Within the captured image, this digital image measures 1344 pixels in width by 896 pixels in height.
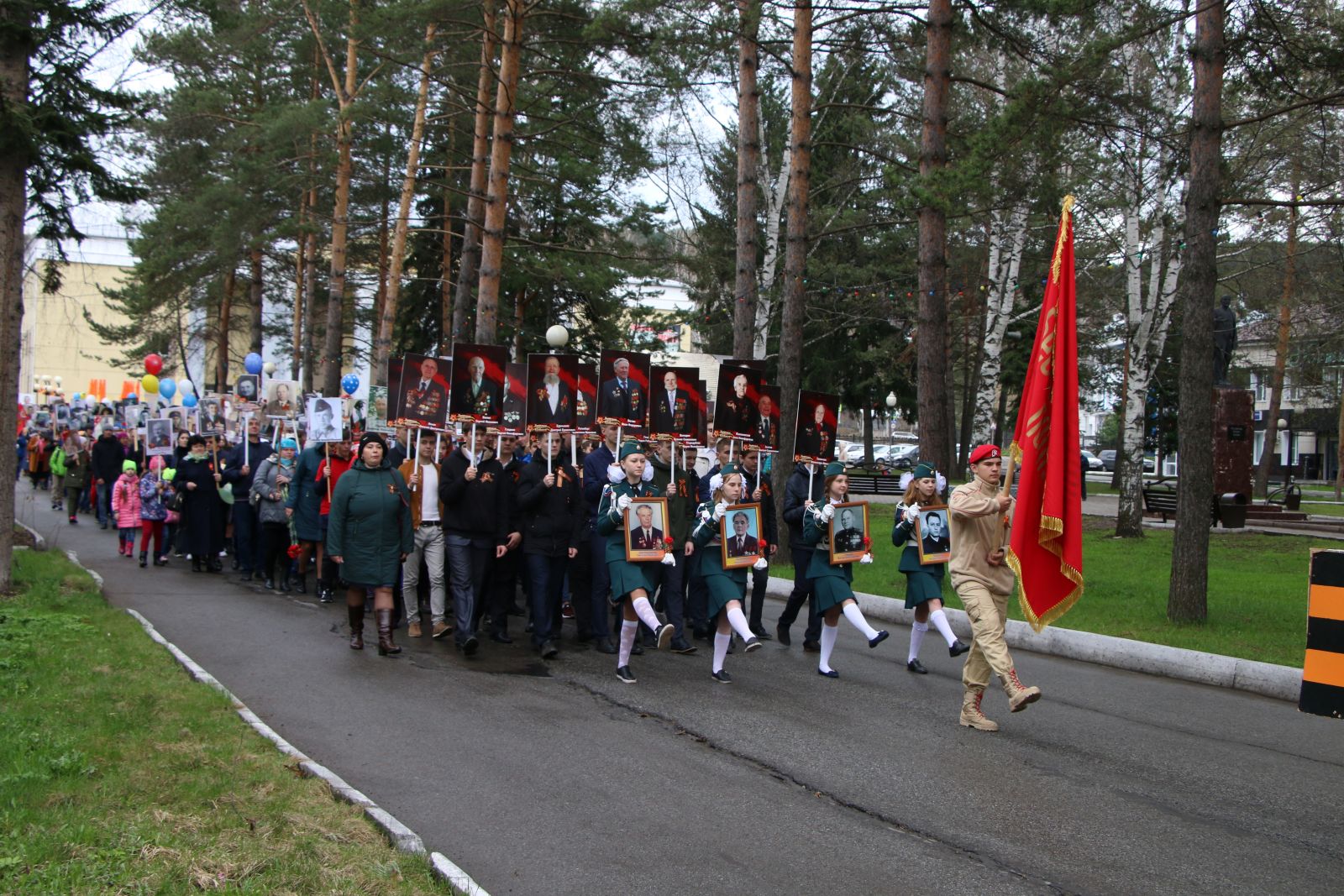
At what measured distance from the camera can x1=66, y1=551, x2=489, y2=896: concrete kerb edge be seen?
503 centimetres

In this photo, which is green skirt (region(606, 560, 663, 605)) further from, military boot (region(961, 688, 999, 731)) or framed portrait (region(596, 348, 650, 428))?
military boot (region(961, 688, 999, 731))

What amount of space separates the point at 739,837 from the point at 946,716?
3.46m

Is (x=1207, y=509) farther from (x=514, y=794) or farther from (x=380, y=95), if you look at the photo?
(x=380, y=95)

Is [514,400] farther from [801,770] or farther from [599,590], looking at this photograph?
[801,770]

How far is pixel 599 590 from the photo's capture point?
11992 mm

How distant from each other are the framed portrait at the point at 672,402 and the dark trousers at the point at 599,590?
1.92 metres

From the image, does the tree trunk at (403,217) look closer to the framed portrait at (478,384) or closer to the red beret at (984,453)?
the framed portrait at (478,384)

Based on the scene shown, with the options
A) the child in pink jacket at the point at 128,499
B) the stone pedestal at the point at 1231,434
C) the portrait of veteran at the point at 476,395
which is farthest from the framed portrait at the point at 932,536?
the stone pedestal at the point at 1231,434

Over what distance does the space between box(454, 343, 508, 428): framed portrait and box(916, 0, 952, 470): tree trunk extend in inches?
234

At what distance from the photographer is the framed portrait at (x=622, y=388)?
1295 centimetres

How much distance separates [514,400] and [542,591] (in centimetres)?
297

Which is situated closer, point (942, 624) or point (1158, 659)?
point (942, 624)

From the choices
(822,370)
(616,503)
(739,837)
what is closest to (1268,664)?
(616,503)

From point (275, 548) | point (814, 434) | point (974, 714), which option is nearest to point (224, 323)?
point (275, 548)
